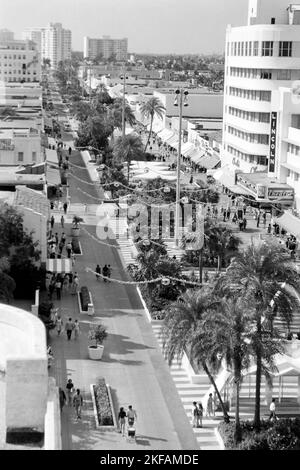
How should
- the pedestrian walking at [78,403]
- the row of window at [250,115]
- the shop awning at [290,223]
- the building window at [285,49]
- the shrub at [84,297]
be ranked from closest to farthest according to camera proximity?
the pedestrian walking at [78,403] < the shrub at [84,297] < the shop awning at [290,223] < the building window at [285,49] < the row of window at [250,115]

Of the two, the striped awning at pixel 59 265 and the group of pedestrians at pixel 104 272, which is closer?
the striped awning at pixel 59 265

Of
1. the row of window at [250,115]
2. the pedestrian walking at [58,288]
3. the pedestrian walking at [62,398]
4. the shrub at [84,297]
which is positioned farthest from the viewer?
the row of window at [250,115]

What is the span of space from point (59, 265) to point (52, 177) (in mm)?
18927

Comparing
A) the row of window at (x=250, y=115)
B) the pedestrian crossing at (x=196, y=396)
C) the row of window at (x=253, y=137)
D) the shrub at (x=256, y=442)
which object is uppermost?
the row of window at (x=250, y=115)

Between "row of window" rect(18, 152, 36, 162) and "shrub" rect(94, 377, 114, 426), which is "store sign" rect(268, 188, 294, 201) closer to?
"row of window" rect(18, 152, 36, 162)

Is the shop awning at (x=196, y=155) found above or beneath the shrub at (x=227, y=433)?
above

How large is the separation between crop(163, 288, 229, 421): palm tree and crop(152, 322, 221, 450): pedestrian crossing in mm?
574

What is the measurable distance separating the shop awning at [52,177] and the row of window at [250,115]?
11796 millimetres

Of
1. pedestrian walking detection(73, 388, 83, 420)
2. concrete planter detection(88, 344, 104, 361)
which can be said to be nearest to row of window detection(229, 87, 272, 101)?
concrete planter detection(88, 344, 104, 361)

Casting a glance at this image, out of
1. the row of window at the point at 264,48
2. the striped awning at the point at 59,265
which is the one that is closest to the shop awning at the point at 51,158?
the row of window at the point at 264,48

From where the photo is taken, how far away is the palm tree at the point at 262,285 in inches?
786

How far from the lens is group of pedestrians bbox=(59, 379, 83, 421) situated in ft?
70.0

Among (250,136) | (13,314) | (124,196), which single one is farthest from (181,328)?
(250,136)

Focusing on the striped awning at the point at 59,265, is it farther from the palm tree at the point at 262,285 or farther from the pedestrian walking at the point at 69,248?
the palm tree at the point at 262,285
